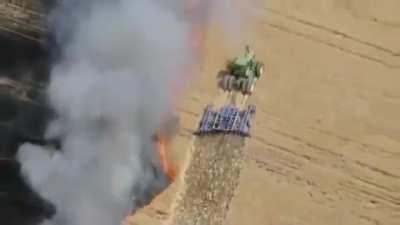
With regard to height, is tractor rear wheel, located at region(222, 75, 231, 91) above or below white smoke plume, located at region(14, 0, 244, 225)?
above

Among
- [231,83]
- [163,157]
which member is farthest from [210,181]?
[231,83]

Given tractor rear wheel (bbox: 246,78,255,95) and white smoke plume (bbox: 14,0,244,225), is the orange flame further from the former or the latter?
tractor rear wheel (bbox: 246,78,255,95)

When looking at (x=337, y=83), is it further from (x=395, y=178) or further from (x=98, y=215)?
(x=98, y=215)

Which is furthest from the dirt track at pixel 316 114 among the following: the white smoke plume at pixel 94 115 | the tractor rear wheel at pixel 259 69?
the white smoke plume at pixel 94 115

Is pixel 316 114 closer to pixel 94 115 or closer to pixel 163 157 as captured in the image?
pixel 163 157

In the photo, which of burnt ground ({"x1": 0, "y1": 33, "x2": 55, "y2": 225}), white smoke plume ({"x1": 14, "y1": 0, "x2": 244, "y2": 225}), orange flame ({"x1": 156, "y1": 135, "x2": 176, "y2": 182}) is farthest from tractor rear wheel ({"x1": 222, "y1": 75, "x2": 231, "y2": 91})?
burnt ground ({"x1": 0, "y1": 33, "x2": 55, "y2": 225})

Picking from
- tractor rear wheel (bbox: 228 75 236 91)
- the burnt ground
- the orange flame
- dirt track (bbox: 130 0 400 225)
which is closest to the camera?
the burnt ground

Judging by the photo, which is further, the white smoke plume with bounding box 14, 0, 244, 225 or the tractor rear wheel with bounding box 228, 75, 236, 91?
the tractor rear wheel with bounding box 228, 75, 236, 91

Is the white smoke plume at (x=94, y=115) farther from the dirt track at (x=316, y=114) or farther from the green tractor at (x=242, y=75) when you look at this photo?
the green tractor at (x=242, y=75)
